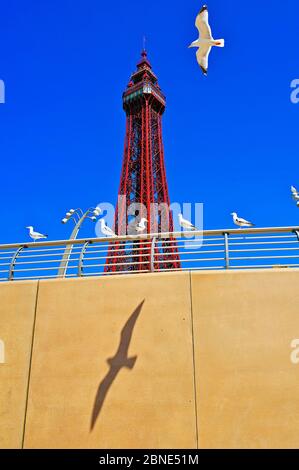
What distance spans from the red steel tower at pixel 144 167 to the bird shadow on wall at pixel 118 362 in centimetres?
4053

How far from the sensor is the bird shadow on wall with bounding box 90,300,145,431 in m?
5.63

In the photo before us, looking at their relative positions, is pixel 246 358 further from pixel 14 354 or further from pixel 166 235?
pixel 14 354

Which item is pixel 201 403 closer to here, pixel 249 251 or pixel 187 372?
pixel 187 372

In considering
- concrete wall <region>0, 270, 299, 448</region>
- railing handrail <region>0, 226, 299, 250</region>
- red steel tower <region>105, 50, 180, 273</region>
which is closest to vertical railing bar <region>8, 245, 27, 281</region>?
railing handrail <region>0, 226, 299, 250</region>

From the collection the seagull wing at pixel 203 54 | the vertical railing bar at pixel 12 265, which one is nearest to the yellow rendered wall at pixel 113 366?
the vertical railing bar at pixel 12 265

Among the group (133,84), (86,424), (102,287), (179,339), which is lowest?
(86,424)

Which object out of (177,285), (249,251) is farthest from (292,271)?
(177,285)

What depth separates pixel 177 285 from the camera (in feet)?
19.9

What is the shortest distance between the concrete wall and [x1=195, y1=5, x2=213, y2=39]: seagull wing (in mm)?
4402

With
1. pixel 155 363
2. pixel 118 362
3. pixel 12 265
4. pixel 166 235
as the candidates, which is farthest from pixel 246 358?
pixel 12 265

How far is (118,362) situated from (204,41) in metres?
5.84

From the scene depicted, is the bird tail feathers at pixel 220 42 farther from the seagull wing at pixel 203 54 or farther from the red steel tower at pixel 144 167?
the red steel tower at pixel 144 167

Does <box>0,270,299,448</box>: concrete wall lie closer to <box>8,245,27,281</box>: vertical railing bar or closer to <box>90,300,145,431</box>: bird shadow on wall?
<box>90,300,145,431</box>: bird shadow on wall

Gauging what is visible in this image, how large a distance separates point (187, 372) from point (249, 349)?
89 centimetres
